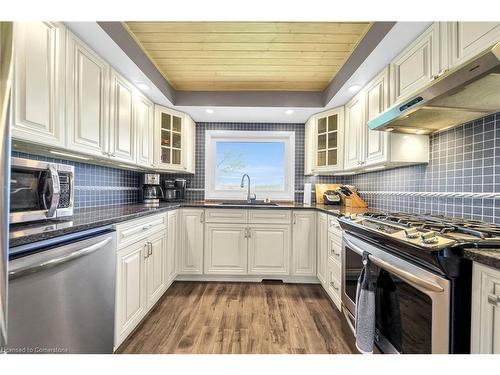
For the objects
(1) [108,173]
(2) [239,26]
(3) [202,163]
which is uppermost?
(2) [239,26]

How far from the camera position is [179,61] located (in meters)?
2.02

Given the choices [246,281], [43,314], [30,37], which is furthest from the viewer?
[246,281]

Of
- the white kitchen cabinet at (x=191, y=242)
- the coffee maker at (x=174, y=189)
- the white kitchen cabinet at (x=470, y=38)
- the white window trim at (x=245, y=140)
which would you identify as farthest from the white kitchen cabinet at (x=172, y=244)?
the white kitchen cabinet at (x=470, y=38)

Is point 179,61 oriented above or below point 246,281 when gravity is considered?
above

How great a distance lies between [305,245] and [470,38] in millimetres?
2073

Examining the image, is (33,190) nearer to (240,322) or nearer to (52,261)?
(52,261)

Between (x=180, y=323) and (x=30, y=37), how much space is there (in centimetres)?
205

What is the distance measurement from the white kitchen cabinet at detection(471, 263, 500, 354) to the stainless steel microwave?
1.77 meters

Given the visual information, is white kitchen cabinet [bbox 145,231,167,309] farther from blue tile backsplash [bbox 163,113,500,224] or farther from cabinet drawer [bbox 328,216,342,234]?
blue tile backsplash [bbox 163,113,500,224]
